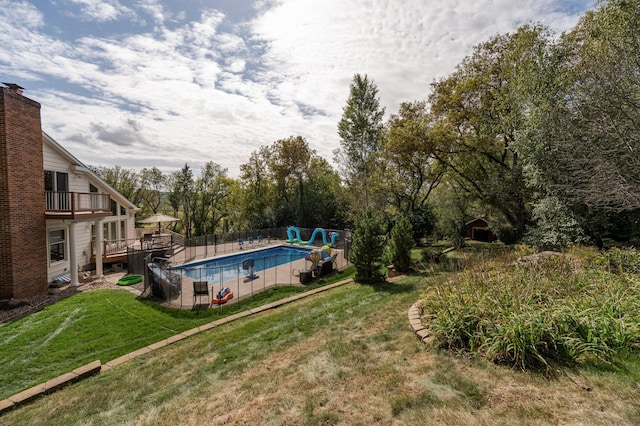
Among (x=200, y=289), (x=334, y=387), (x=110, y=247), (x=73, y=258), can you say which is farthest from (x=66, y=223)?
(x=334, y=387)

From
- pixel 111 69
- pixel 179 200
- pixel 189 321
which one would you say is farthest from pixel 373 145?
pixel 179 200

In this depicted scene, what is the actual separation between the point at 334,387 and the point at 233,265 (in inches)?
341

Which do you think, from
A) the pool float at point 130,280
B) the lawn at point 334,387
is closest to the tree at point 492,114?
the lawn at point 334,387

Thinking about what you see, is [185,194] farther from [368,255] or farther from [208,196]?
[368,255]

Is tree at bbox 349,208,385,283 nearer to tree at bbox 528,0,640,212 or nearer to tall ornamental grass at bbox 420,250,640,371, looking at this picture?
tall ornamental grass at bbox 420,250,640,371

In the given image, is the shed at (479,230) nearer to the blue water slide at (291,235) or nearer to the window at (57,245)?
the blue water slide at (291,235)

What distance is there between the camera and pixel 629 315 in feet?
13.6

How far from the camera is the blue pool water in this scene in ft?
40.7

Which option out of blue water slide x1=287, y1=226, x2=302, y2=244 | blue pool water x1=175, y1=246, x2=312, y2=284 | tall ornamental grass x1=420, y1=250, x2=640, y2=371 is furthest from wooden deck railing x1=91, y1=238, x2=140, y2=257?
tall ornamental grass x1=420, y1=250, x2=640, y2=371

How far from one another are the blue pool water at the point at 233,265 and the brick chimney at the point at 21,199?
458 cm

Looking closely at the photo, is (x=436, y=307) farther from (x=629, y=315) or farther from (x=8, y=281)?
(x=8, y=281)

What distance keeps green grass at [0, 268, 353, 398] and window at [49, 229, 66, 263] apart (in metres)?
3.23

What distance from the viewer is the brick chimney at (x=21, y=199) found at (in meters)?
9.44

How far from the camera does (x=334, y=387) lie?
368 centimetres
